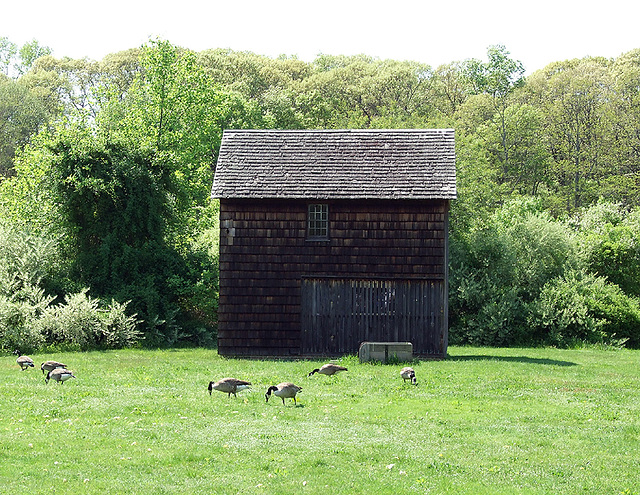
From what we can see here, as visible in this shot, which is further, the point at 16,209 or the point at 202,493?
the point at 16,209

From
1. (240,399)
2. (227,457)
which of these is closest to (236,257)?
(240,399)

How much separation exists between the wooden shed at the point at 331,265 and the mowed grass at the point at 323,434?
5.28 meters

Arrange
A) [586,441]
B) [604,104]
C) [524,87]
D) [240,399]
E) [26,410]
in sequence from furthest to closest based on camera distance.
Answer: [524,87] < [604,104] < [240,399] < [26,410] < [586,441]

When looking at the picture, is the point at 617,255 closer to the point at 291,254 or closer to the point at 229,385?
the point at 291,254

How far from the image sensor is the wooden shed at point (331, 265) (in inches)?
1004

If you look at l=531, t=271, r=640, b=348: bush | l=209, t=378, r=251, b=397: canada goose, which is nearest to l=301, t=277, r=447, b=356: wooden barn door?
l=531, t=271, r=640, b=348: bush

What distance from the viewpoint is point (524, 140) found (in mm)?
57062

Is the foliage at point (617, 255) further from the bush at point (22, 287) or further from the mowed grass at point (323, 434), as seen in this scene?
the bush at point (22, 287)

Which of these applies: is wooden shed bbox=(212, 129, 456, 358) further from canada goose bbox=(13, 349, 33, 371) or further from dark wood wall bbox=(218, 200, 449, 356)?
canada goose bbox=(13, 349, 33, 371)

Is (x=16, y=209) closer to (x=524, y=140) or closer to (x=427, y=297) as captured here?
(x=427, y=297)

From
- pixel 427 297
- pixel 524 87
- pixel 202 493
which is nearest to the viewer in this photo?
pixel 202 493

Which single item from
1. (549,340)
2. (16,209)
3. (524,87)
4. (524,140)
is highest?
(524,87)

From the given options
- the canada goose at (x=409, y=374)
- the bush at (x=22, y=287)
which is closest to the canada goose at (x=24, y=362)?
the bush at (x=22, y=287)

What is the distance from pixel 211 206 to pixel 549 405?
1018 inches
